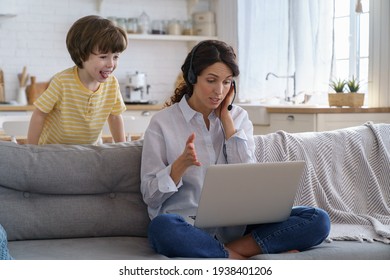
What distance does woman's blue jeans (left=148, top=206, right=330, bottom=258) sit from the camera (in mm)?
2217

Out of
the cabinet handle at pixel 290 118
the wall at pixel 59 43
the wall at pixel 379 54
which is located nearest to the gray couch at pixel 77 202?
the cabinet handle at pixel 290 118

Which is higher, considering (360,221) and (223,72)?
(223,72)

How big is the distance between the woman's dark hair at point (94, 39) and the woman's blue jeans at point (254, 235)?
2.53 feet

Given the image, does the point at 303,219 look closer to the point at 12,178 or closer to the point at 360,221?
the point at 360,221

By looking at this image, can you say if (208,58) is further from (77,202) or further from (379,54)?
(379,54)

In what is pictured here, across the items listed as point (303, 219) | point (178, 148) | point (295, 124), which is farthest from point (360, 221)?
point (295, 124)

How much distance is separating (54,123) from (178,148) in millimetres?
656

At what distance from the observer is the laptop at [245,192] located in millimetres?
2117

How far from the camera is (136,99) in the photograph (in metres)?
6.26

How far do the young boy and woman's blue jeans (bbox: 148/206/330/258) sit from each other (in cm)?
68

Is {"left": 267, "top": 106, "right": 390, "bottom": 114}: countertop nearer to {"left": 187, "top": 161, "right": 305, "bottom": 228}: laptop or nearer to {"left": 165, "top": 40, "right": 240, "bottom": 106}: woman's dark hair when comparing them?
{"left": 165, "top": 40, "right": 240, "bottom": 106}: woman's dark hair

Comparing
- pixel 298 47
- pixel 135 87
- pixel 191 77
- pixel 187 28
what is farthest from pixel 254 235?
pixel 187 28

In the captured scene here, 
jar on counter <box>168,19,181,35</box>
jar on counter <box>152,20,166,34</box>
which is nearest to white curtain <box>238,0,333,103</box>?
jar on counter <box>168,19,181,35</box>

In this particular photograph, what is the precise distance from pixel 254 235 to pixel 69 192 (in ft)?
2.26
